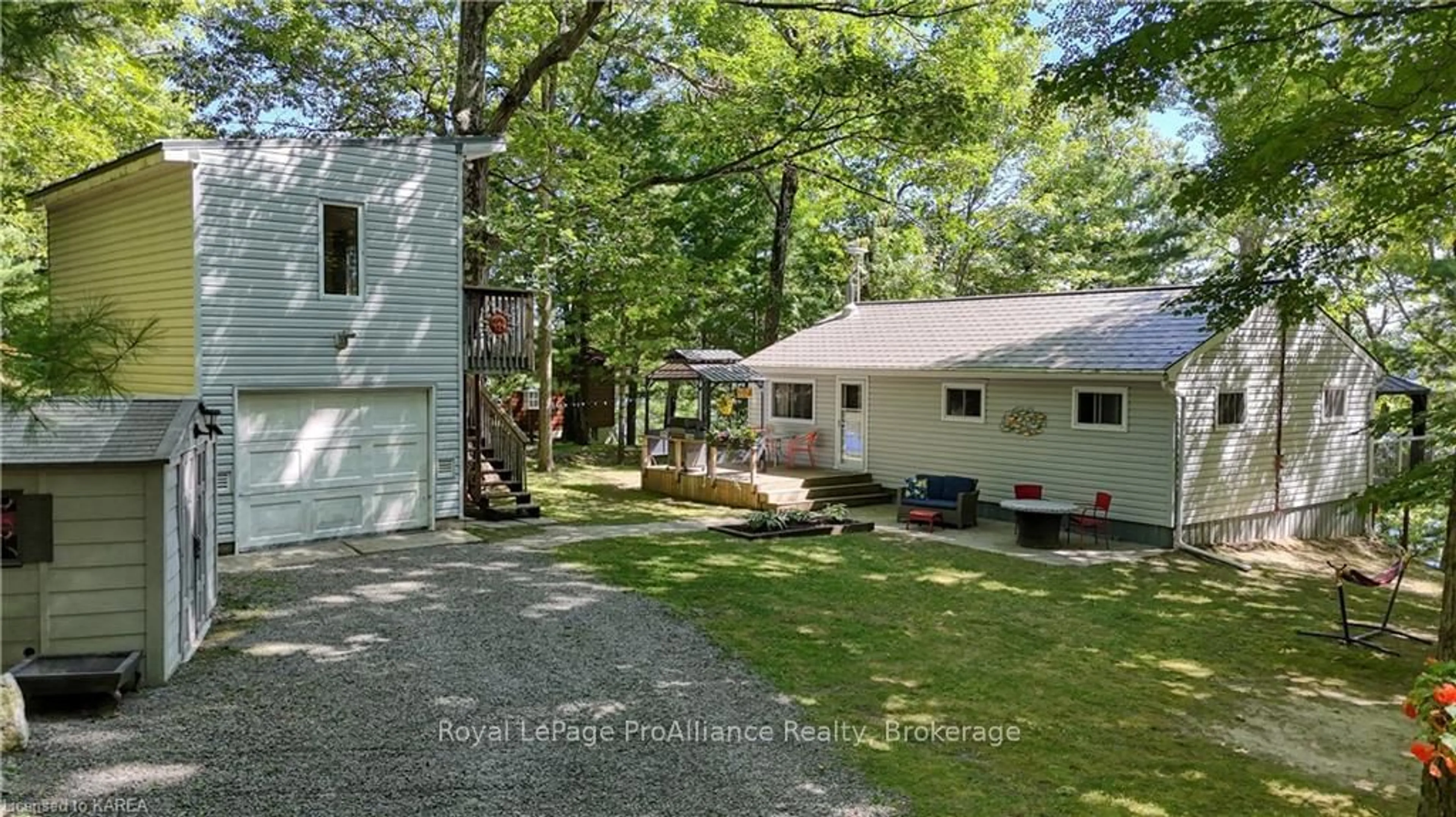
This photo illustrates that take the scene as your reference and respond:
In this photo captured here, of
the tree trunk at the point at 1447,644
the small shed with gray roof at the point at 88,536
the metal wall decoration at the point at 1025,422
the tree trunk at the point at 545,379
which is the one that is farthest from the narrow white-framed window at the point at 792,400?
the tree trunk at the point at 1447,644

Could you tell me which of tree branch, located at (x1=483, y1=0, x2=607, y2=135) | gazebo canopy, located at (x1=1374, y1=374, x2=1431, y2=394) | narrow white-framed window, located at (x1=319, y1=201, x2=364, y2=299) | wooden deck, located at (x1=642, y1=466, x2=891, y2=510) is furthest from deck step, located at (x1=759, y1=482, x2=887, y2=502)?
gazebo canopy, located at (x1=1374, y1=374, x2=1431, y2=394)

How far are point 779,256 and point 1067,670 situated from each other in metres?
17.5

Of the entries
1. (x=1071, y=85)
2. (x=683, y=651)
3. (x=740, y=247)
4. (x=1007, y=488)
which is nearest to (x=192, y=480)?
(x=683, y=651)

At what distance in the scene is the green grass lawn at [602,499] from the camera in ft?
47.5

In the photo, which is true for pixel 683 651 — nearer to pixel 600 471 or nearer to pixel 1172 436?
pixel 1172 436

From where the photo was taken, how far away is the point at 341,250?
11.9 m

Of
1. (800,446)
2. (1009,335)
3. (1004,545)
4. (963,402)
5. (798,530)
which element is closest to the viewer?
(1004,545)

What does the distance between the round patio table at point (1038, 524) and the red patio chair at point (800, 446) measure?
5847mm

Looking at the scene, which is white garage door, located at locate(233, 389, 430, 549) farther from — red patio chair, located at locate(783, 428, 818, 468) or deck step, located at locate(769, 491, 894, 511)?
red patio chair, located at locate(783, 428, 818, 468)

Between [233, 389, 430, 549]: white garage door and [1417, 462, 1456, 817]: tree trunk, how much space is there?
11367mm

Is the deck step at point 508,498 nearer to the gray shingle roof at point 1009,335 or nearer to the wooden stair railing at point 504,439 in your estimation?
the wooden stair railing at point 504,439

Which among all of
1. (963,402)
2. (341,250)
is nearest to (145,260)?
(341,250)

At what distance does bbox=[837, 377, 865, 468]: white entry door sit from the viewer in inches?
693

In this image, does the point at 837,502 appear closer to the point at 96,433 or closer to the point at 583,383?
the point at 96,433
